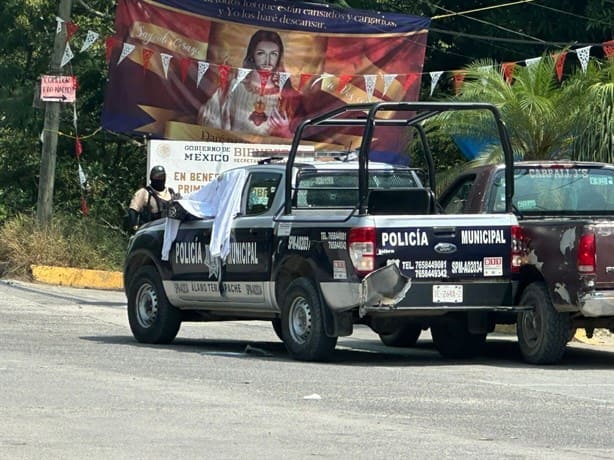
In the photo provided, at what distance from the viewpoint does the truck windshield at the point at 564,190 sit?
49.5 ft

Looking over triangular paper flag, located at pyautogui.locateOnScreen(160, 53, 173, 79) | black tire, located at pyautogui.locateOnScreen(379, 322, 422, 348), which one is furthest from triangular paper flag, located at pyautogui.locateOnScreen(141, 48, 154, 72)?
black tire, located at pyautogui.locateOnScreen(379, 322, 422, 348)

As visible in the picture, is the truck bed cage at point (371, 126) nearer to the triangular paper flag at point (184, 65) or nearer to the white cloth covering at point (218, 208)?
the white cloth covering at point (218, 208)

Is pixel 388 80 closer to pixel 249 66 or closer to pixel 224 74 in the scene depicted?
pixel 249 66

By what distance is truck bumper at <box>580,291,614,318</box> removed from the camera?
1352 cm

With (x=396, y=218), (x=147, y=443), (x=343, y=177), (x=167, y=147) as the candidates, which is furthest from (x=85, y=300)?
(x=147, y=443)

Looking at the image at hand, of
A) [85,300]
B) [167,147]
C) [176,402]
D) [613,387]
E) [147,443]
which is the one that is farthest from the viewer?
[167,147]

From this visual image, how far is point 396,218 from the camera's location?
45.2 feet

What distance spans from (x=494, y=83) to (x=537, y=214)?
7143 millimetres

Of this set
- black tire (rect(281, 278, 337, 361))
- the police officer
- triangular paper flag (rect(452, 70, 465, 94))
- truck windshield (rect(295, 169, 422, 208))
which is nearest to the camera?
black tire (rect(281, 278, 337, 361))

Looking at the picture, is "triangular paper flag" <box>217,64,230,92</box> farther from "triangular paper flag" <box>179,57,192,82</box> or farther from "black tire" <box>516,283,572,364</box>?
"black tire" <box>516,283,572,364</box>

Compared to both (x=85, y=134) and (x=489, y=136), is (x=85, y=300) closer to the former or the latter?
(x=489, y=136)

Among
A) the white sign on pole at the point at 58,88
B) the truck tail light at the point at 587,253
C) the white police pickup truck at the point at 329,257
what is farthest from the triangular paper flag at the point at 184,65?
the truck tail light at the point at 587,253

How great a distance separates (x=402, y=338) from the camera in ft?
54.6

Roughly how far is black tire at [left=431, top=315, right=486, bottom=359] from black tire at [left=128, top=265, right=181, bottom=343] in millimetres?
2728
